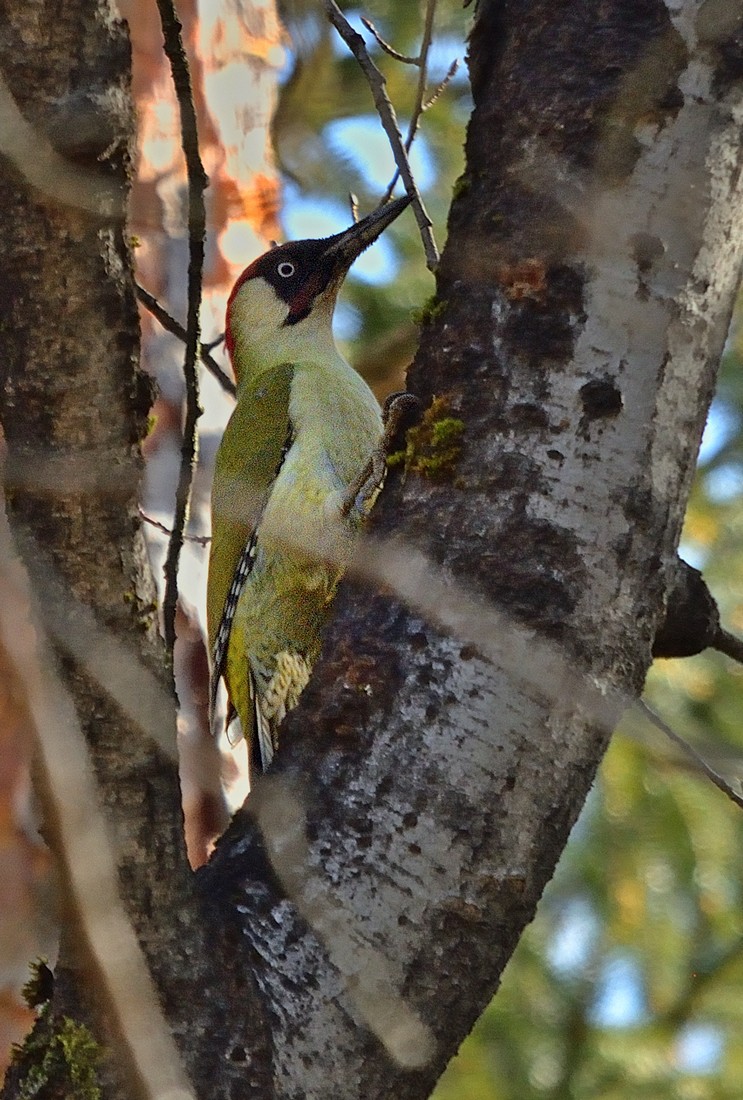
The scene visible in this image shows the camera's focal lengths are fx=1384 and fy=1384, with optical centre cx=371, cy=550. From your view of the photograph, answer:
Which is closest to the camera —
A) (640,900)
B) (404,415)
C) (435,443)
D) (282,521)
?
(435,443)

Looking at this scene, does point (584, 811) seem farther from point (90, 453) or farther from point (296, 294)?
point (90, 453)

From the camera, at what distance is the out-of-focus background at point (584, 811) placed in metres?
3.87

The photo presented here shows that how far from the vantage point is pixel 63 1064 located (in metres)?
1.46

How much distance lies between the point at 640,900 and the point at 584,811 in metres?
0.34

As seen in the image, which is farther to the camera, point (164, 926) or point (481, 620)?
point (481, 620)

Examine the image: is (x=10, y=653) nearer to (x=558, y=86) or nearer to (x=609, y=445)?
(x=609, y=445)

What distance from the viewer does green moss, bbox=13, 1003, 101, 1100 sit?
1.45 m

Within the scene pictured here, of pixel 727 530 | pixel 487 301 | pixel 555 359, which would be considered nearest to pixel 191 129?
pixel 487 301

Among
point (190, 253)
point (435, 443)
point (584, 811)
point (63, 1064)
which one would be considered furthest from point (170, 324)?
point (584, 811)

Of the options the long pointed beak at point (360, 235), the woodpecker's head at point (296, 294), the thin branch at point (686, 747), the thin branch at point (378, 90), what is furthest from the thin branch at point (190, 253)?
the woodpecker's head at point (296, 294)

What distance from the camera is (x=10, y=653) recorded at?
140 centimetres

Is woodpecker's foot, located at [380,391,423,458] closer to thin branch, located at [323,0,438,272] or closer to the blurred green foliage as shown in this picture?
thin branch, located at [323,0,438,272]

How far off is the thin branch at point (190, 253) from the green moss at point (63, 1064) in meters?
0.58

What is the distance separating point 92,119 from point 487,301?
0.63 metres
